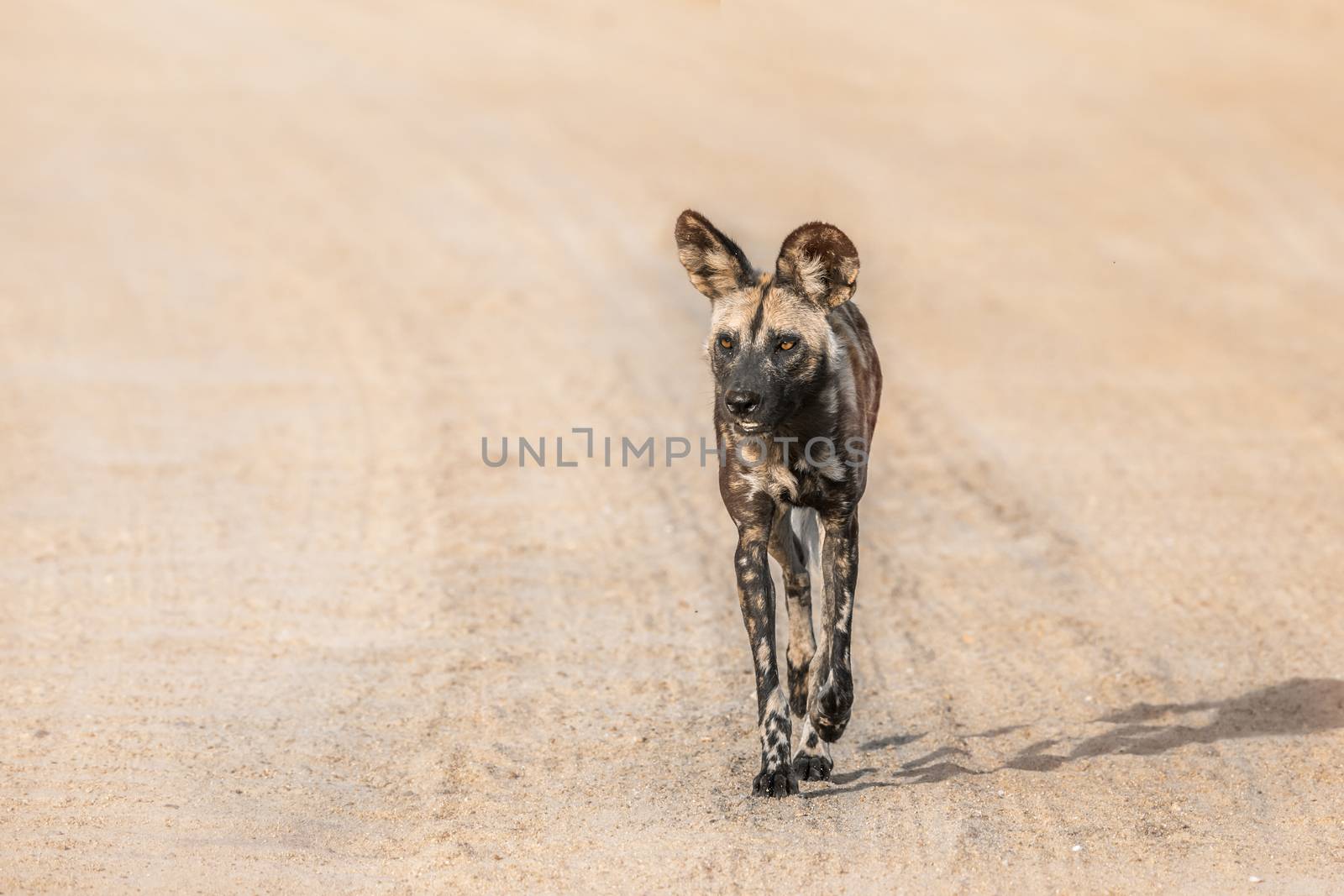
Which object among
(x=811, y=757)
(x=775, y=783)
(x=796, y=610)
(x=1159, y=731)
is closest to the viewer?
(x=775, y=783)

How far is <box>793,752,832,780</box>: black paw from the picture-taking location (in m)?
5.53

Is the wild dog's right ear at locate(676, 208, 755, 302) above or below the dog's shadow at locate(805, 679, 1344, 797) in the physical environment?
above

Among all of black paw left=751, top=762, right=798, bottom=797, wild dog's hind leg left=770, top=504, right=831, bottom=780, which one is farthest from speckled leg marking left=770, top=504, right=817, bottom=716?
black paw left=751, top=762, right=798, bottom=797

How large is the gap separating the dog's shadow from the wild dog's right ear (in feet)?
5.89

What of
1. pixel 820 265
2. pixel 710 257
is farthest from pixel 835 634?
pixel 710 257

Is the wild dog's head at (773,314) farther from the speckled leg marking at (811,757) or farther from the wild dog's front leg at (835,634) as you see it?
the speckled leg marking at (811,757)

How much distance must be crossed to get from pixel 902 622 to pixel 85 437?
19.9 ft

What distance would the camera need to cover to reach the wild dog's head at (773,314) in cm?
531

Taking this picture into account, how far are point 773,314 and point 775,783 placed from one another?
1590mm

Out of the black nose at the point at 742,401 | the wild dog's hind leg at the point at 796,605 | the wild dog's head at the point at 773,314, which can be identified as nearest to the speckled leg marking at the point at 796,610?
the wild dog's hind leg at the point at 796,605

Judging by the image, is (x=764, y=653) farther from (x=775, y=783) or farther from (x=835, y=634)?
(x=775, y=783)

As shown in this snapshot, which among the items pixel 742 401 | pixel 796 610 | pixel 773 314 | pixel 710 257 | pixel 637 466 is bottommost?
pixel 637 466

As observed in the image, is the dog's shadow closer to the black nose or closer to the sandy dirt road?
the sandy dirt road

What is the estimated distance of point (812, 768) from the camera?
5535 millimetres
